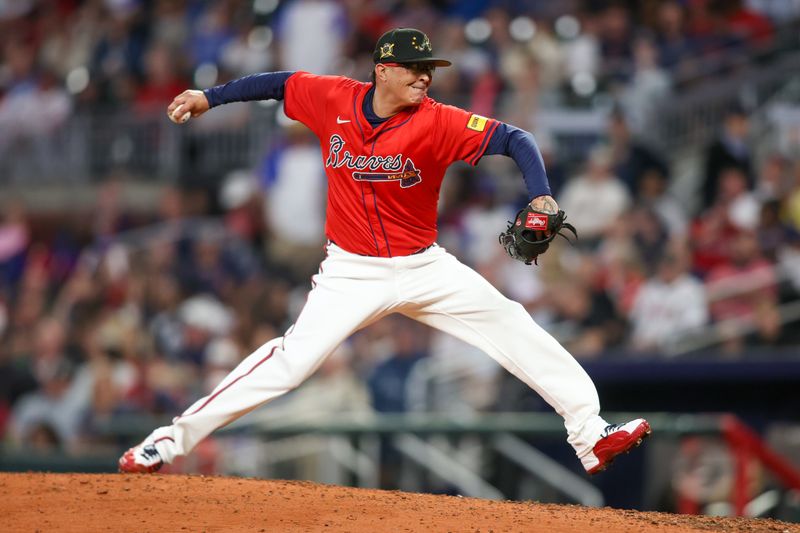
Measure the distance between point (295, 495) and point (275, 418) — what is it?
433cm

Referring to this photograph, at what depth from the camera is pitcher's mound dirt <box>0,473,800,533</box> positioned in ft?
16.5

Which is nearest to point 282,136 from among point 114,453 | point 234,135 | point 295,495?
point 234,135

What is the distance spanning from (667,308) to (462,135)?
171 inches

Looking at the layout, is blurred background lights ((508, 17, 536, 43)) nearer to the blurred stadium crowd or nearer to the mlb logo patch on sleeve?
the blurred stadium crowd

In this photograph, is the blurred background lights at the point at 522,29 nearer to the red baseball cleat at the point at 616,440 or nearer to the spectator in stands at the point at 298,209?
the spectator in stands at the point at 298,209

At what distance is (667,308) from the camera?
9219mm

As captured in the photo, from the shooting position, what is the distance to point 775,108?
34.1 ft

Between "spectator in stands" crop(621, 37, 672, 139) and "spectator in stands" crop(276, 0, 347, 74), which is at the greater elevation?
"spectator in stands" crop(276, 0, 347, 74)

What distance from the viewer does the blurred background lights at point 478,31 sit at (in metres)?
12.1

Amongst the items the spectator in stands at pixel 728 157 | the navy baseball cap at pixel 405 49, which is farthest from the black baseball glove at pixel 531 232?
the spectator in stands at pixel 728 157

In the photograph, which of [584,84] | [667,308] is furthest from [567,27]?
[667,308]

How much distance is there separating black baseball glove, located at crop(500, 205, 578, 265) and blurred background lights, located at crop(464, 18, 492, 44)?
23.0ft

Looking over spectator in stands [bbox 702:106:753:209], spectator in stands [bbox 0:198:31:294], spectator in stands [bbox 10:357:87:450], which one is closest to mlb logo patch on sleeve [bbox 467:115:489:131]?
spectator in stands [bbox 702:106:753:209]

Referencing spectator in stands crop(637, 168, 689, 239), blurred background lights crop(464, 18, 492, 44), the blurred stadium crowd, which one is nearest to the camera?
the blurred stadium crowd
